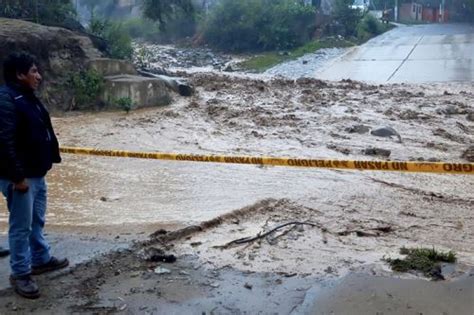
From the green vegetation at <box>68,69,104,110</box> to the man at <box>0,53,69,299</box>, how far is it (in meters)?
11.0

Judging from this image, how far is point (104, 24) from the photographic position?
69.7 ft

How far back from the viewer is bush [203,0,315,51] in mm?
32688

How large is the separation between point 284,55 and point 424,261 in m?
25.9

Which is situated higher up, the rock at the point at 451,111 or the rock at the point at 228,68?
the rock at the point at 228,68

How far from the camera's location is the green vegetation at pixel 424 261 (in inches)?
176

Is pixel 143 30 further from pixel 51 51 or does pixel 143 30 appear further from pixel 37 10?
pixel 51 51

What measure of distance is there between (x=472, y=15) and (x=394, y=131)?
132ft

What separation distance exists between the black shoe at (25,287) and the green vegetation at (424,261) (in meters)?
2.63

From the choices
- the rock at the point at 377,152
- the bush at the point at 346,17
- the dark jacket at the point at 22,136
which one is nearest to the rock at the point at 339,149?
the rock at the point at 377,152

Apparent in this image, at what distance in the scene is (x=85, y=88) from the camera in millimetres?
15141

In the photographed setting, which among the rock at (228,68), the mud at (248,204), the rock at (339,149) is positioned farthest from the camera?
the rock at (228,68)

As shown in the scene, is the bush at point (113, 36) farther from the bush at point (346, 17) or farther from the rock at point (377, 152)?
the bush at point (346, 17)

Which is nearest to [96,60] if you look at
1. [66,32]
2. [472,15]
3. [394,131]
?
[66,32]

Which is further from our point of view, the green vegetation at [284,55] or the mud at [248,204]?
the green vegetation at [284,55]
